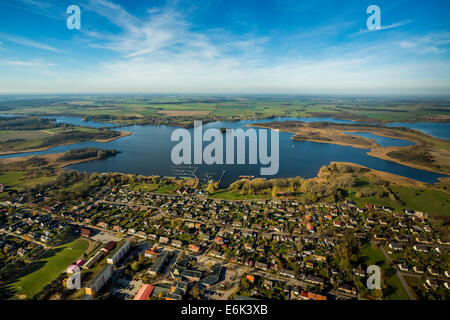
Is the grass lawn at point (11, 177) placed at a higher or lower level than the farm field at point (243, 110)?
lower

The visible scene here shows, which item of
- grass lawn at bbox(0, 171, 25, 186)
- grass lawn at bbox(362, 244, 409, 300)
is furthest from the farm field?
grass lawn at bbox(362, 244, 409, 300)

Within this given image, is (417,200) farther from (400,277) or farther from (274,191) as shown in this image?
(274,191)

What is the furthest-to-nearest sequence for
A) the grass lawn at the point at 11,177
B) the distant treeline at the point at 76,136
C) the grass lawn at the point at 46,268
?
the distant treeline at the point at 76,136, the grass lawn at the point at 11,177, the grass lawn at the point at 46,268

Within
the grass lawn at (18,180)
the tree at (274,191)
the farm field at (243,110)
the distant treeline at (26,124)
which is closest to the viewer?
the tree at (274,191)

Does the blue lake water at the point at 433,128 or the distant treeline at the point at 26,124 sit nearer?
the blue lake water at the point at 433,128

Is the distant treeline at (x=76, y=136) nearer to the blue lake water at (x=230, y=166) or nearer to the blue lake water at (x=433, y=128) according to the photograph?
the blue lake water at (x=230, y=166)

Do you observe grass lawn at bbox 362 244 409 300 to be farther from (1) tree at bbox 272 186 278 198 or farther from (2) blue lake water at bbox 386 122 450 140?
(2) blue lake water at bbox 386 122 450 140

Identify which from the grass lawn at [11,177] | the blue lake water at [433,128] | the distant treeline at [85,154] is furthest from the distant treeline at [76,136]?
the blue lake water at [433,128]
